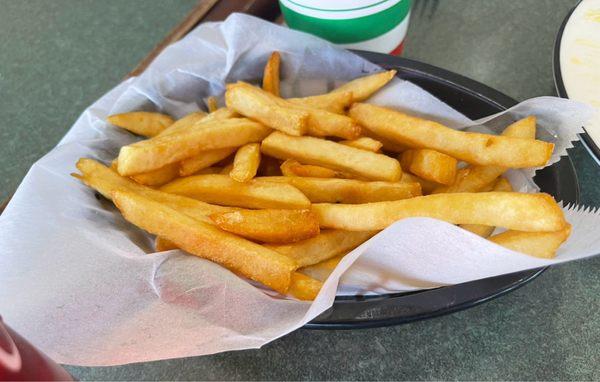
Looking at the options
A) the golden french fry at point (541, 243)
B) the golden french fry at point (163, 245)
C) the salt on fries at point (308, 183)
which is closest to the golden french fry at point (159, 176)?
the salt on fries at point (308, 183)

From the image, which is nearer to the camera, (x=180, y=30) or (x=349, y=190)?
(x=349, y=190)

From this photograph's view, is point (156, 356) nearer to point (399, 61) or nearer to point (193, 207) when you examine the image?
point (193, 207)

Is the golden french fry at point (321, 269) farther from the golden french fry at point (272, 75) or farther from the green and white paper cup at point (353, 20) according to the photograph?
the green and white paper cup at point (353, 20)

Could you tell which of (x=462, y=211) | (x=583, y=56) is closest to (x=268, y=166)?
(x=462, y=211)

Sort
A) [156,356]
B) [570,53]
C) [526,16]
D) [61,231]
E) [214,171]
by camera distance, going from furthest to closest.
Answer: [526,16] < [570,53] < [214,171] < [61,231] < [156,356]

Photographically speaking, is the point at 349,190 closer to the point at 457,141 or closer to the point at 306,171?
the point at 306,171

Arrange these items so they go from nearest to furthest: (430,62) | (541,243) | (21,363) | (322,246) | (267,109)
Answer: (21,363), (541,243), (322,246), (267,109), (430,62)

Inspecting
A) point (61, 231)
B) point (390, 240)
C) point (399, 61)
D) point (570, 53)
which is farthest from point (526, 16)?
point (61, 231)
